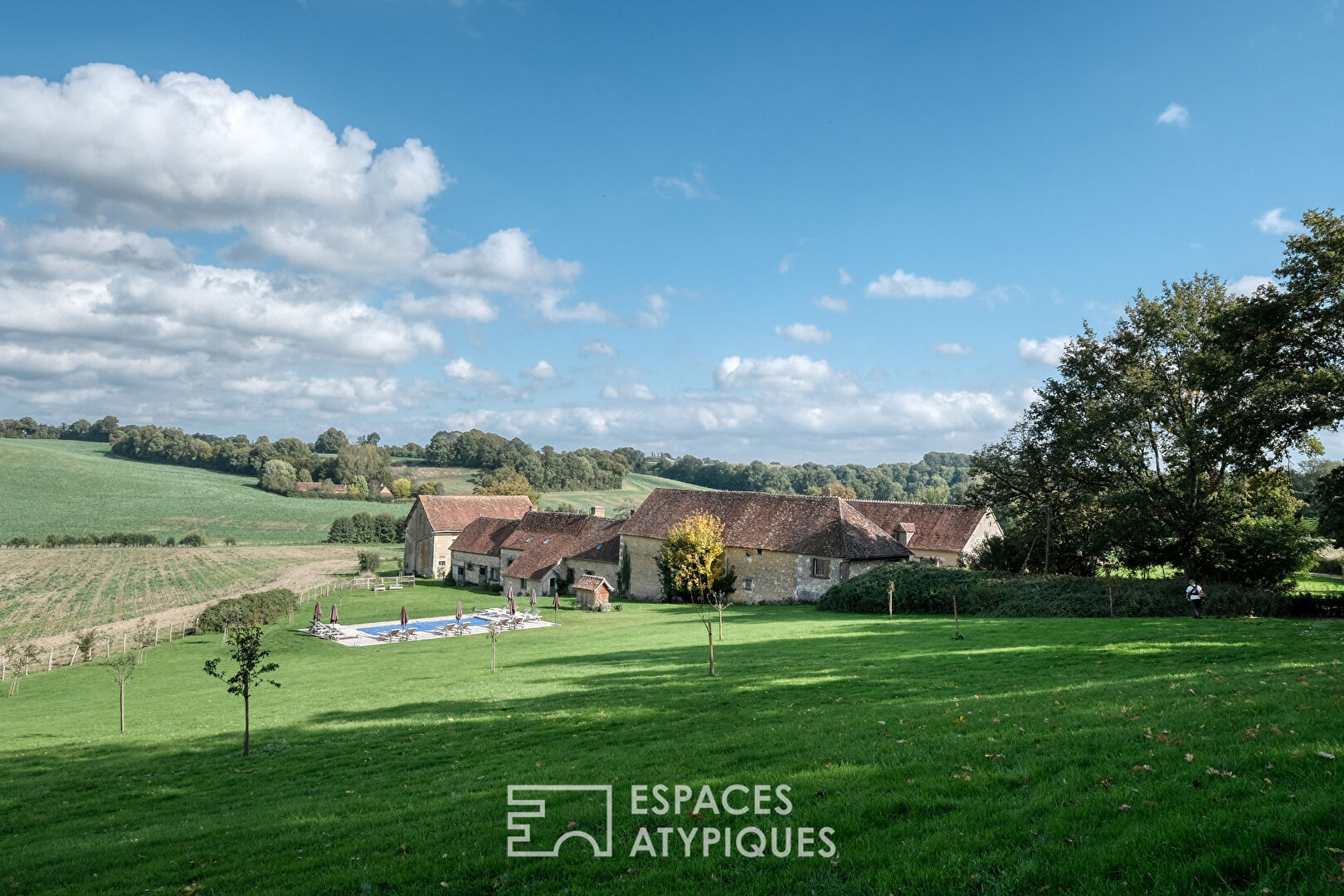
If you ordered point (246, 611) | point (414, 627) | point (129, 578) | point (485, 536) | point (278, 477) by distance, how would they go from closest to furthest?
point (414, 627)
point (246, 611)
point (129, 578)
point (485, 536)
point (278, 477)

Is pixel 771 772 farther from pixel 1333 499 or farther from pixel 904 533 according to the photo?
pixel 904 533

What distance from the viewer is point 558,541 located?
59.4m

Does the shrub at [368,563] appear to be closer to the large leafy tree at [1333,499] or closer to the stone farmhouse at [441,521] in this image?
the stone farmhouse at [441,521]

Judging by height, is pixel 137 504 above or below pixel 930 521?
above

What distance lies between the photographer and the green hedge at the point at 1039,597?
26.8 metres

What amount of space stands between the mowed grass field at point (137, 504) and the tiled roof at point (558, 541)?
148 feet

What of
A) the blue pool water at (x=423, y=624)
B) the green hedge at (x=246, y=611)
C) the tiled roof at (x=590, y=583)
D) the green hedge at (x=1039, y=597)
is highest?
the green hedge at (x=1039, y=597)

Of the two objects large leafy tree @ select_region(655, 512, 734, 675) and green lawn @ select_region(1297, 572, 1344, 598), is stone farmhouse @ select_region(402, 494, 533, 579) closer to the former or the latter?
large leafy tree @ select_region(655, 512, 734, 675)

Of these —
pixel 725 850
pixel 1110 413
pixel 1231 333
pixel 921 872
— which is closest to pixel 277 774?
pixel 725 850

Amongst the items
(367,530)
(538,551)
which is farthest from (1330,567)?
(367,530)

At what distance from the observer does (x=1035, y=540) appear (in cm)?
4119

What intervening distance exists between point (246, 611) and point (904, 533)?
138ft

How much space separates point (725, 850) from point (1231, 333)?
26.6 meters

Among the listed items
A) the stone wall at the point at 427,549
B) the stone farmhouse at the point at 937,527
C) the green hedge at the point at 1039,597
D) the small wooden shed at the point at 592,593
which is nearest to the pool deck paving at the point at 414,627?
the small wooden shed at the point at 592,593
